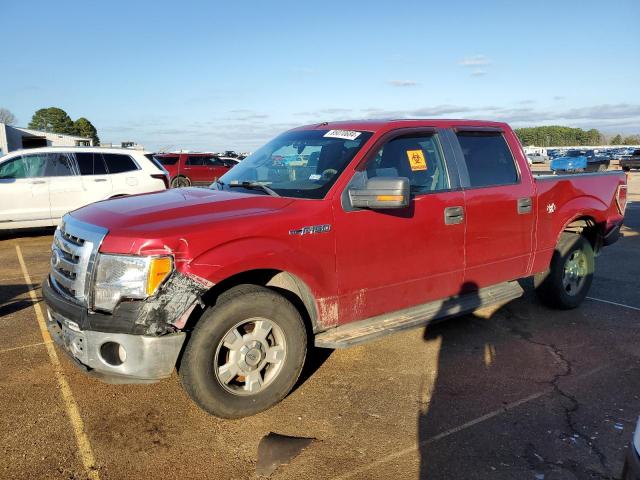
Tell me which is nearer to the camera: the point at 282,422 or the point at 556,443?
the point at 556,443

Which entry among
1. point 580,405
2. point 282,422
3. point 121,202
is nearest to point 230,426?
point 282,422

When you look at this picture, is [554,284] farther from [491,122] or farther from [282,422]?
[282,422]

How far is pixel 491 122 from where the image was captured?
514 centimetres

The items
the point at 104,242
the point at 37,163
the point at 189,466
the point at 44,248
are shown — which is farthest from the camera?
the point at 37,163

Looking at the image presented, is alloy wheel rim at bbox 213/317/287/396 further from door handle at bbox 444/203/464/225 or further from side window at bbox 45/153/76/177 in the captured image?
side window at bbox 45/153/76/177

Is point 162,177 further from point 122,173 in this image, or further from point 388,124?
point 388,124

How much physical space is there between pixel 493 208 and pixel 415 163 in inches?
35.9

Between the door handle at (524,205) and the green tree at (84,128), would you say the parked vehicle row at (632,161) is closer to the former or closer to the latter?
the door handle at (524,205)

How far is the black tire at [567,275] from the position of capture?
18.1 feet

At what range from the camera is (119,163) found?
10984 mm

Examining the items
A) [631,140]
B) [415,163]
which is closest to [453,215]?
[415,163]

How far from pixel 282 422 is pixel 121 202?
6.52 feet

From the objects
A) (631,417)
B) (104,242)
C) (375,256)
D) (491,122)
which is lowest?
(631,417)

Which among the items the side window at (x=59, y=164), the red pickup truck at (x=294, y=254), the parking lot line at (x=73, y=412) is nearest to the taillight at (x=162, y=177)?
the side window at (x=59, y=164)
